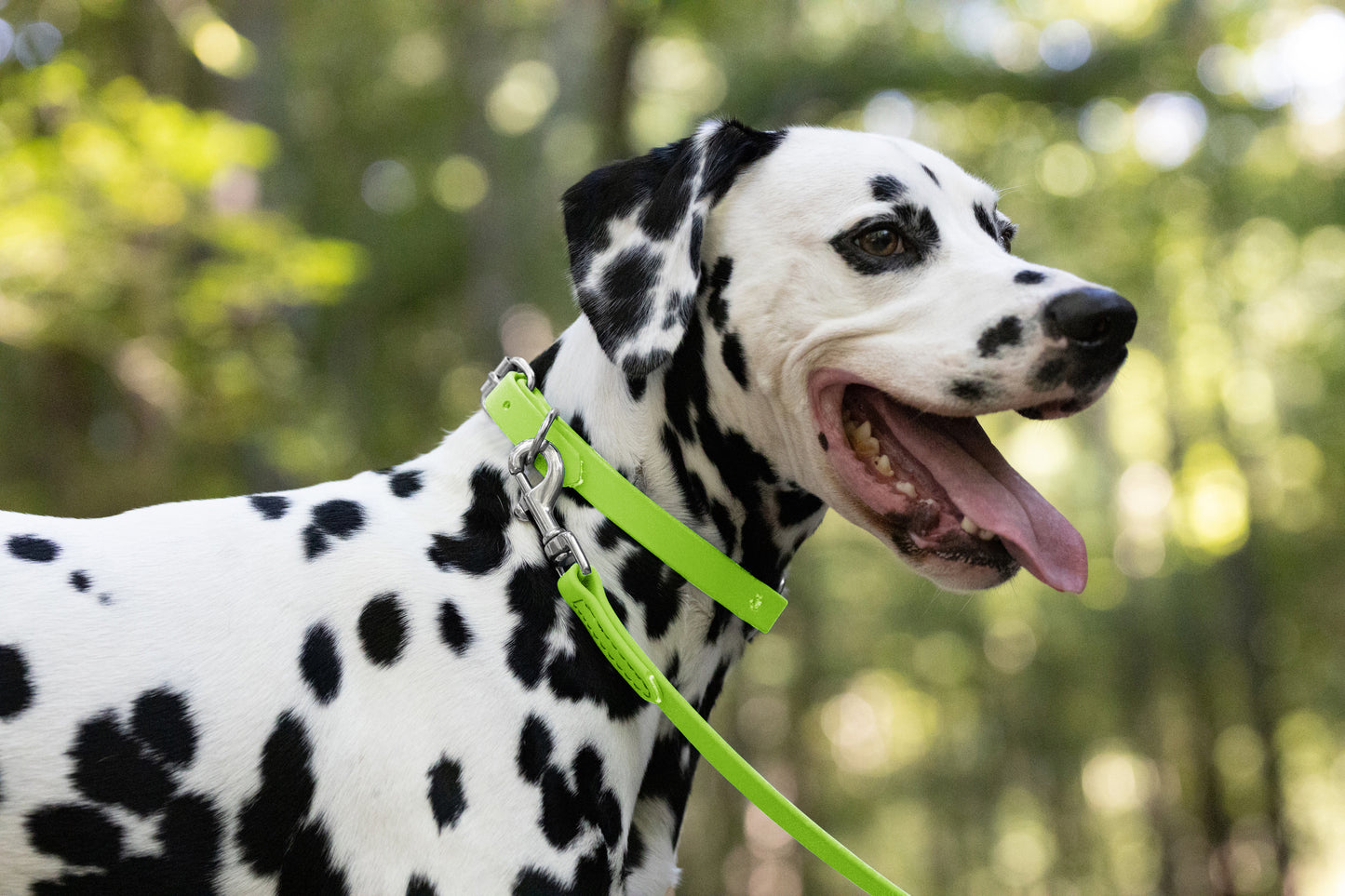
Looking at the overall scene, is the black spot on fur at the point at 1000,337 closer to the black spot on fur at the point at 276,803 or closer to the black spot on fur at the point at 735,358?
the black spot on fur at the point at 735,358

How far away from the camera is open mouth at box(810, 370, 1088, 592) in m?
2.49

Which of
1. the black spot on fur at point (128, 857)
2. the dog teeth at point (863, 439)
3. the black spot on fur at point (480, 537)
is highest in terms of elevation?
the black spot on fur at point (480, 537)

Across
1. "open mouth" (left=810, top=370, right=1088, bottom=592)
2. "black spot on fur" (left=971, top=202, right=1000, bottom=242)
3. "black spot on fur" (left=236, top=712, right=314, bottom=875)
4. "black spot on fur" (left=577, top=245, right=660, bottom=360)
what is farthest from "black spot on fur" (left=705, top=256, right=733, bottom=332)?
"black spot on fur" (left=236, top=712, right=314, bottom=875)

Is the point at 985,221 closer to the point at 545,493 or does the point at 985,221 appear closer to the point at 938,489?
the point at 938,489

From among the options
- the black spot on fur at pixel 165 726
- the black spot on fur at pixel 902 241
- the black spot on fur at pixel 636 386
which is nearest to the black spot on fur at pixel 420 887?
the black spot on fur at pixel 165 726

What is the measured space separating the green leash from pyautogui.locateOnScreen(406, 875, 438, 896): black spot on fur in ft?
1.87

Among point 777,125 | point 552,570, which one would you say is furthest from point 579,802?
point 777,125

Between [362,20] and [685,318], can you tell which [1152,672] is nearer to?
[362,20]

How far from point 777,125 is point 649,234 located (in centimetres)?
971

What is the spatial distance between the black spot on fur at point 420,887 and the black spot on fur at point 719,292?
1.40 m

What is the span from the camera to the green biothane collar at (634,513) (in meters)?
2.46

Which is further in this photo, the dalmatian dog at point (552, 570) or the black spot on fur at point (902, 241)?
the black spot on fur at point (902, 241)

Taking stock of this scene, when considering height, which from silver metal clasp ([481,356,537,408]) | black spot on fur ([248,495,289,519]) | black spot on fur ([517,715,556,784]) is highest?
silver metal clasp ([481,356,537,408])

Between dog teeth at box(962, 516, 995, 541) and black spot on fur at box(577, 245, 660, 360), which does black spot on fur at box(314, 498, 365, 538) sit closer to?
black spot on fur at box(577, 245, 660, 360)
